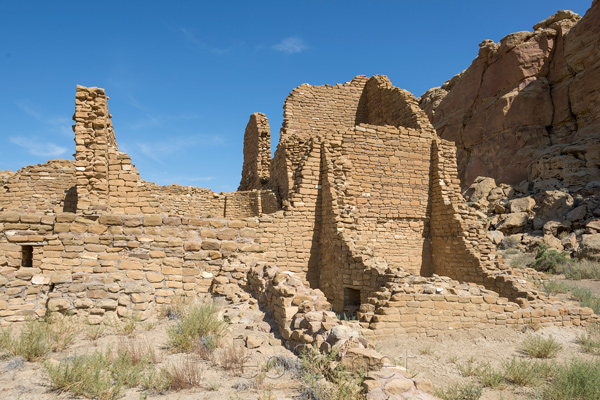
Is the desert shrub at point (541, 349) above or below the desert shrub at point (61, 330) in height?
below

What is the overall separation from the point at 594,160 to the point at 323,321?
25431 millimetres

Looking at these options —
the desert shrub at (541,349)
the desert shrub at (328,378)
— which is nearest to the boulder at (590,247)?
the desert shrub at (541,349)

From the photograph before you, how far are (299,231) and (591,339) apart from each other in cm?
623

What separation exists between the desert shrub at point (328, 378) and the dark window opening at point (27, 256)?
4821 mm

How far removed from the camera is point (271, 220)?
350 inches

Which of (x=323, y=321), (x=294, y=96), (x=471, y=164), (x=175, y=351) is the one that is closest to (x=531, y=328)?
(x=323, y=321)

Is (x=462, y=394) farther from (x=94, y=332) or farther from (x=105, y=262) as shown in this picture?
(x=105, y=262)

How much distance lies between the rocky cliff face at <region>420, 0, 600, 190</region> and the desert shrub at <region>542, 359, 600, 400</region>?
21619 millimetres

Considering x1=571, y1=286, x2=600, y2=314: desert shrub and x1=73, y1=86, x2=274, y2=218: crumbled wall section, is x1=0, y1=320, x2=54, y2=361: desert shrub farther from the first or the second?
x1=571, y1=286, x2=600, y2=314: desert shrub

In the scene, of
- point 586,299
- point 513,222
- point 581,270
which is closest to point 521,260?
point 581,270

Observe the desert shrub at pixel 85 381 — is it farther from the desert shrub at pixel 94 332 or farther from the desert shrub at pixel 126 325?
the desert shrub at pixel 126 325

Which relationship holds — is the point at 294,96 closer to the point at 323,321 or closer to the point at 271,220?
the point at 271,220

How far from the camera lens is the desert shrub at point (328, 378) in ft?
10.1

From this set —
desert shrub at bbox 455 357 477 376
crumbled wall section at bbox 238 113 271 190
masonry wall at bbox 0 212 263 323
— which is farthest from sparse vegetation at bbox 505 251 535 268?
masonry wall at bbox 0 212 263 323
